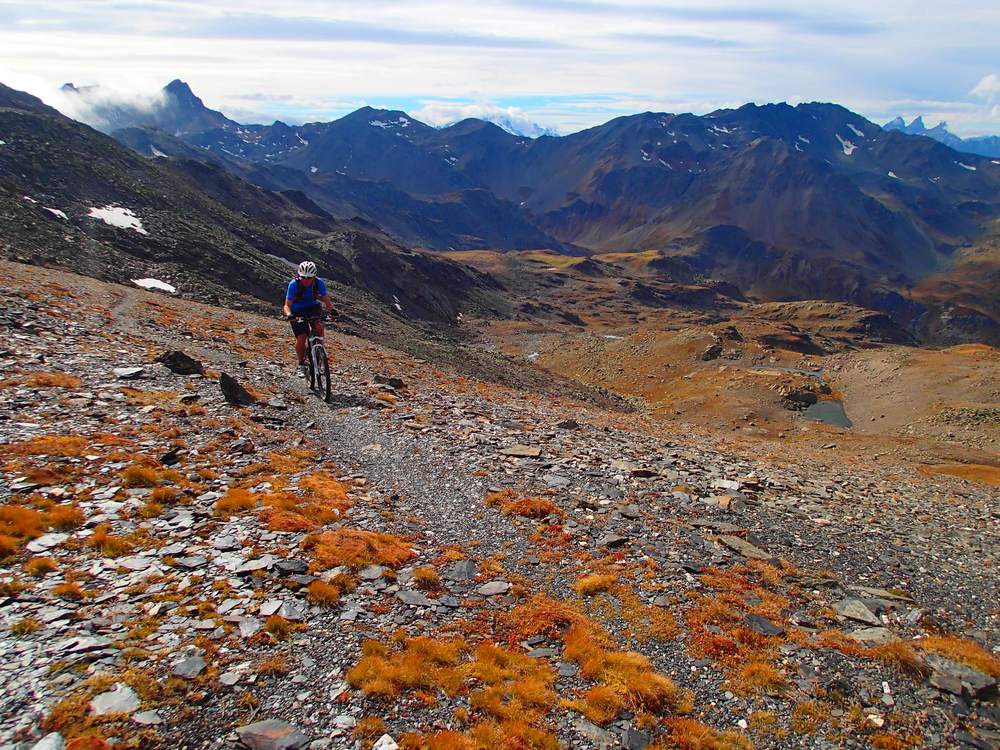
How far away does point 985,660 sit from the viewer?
923 centimetres

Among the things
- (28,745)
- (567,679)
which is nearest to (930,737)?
(567,679)

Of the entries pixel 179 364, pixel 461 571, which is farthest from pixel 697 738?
pixel 179 364

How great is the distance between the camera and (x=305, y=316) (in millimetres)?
20766

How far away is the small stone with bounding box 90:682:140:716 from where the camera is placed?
19.7 feet

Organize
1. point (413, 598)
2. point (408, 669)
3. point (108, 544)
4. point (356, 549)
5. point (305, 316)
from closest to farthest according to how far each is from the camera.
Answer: point (408, 669)
point (108, 544)
point (413, 598)
point (356, 549)
point (305, 316)

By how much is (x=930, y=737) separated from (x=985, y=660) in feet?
8.32

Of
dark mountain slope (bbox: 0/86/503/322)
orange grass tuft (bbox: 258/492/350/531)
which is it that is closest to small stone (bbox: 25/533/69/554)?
orange grass tuft (bbox: 258/492/350/531)

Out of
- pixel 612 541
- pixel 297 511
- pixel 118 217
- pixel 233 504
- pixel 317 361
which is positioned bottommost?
pixel 612 541

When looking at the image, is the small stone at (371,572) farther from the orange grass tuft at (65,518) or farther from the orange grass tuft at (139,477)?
the orange grass tuft at (139,477)

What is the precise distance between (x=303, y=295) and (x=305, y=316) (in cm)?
78

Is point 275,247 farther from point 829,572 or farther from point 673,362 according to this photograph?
point 829,572

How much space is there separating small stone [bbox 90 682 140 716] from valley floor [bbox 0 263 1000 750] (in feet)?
0.10

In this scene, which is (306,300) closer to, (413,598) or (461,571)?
(461,571)

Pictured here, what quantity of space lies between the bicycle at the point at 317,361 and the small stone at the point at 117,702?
51.0ft
